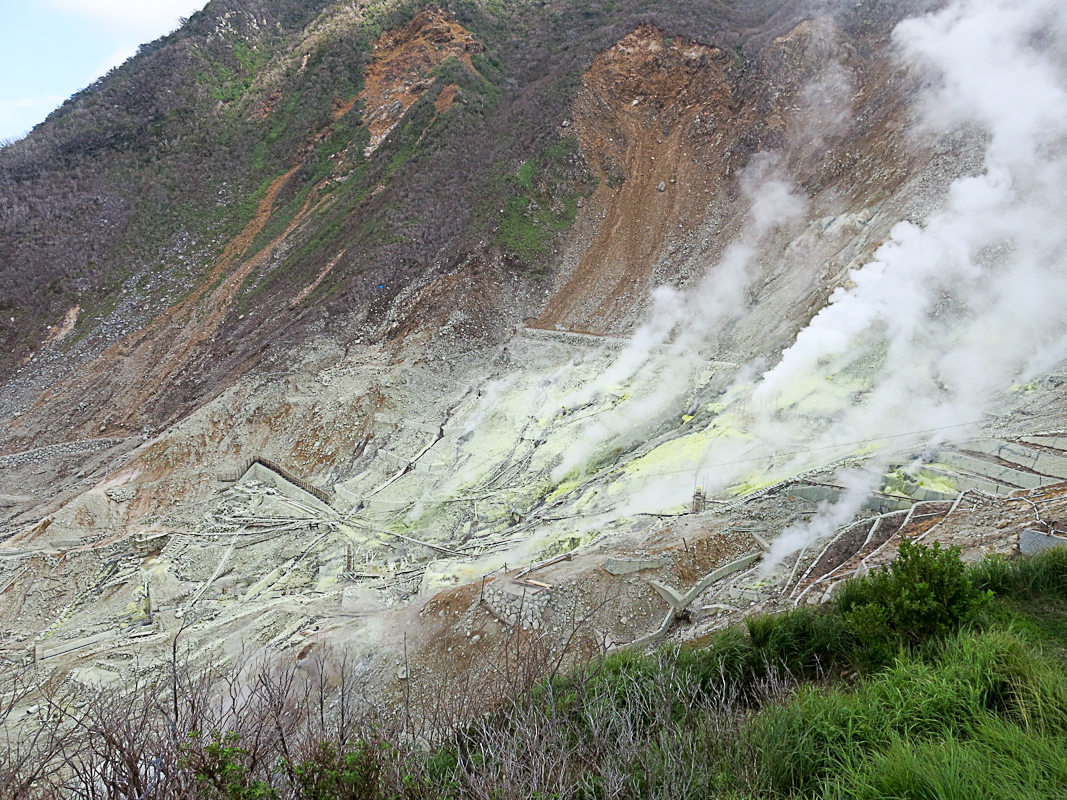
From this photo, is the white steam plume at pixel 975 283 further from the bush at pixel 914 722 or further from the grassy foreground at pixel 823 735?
the bush at pixel 914 722

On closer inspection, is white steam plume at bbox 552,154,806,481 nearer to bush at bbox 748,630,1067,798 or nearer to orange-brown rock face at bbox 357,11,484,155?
bush at bbox 748,630,1067,798

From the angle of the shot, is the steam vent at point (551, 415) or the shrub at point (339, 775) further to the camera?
the steam vent at point (551, 415)

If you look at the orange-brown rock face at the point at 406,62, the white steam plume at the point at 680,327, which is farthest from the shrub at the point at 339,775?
the orange-brown rock face at the point at 406,62

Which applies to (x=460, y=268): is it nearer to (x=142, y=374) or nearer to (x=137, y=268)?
(x=142, y=374)

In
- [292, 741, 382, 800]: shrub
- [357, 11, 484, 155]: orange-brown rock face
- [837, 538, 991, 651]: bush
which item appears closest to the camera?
[292, 741, 382, 800]: shrub

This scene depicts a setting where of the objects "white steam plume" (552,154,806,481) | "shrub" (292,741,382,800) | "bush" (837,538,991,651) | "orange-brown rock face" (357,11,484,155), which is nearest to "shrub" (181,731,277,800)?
"shrub" (292,741,382,800)
